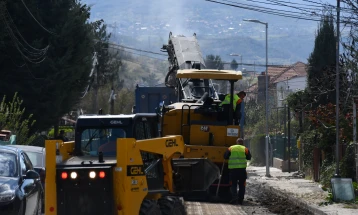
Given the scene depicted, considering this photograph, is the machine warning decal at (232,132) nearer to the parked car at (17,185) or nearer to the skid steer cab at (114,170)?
the parked car at (17,185)

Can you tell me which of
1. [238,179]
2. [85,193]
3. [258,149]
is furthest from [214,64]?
[85,193]

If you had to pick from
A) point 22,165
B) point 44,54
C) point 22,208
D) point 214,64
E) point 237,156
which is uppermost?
point 214,64

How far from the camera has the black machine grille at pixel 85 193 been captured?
1232 centimetres

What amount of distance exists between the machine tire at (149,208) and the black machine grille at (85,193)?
0.53m

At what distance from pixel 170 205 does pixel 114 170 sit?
4.97ft

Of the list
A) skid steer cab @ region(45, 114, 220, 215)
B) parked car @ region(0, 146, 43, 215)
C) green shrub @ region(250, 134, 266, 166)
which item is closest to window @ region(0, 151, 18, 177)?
parked car @ region(0, 146, 43, 215)

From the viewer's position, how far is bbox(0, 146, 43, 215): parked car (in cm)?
1345

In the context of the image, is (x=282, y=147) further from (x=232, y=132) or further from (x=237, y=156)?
(x=237, y=156)

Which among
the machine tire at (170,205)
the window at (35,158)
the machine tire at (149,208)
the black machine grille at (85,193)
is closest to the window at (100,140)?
the black machine grille at (85,193)

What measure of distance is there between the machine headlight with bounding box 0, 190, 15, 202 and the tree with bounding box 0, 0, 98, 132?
20.5m

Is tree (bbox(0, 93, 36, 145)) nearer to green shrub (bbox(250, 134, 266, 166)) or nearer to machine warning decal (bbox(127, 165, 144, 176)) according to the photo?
machine warning decal (bbox(127, 165, 144, 176))

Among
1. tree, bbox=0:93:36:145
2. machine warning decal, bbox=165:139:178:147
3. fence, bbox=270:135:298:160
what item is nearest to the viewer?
machine warning decal, bbox=165:139:178:147

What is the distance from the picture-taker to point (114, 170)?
40.6ft

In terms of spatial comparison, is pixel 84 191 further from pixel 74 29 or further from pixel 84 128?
pixel 74 29
